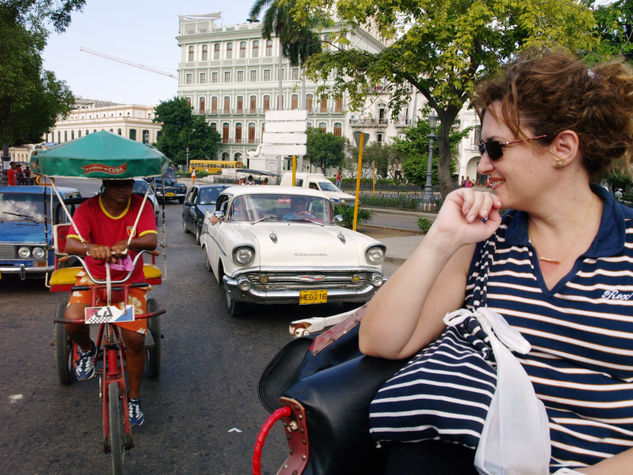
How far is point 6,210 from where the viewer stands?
8180 millimetres

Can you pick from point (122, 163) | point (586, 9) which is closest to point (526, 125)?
point (122, 163)

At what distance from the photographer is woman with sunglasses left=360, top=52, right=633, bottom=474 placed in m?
1.31

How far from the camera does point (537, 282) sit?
1499 millimetres

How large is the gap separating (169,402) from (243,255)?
2.28 m

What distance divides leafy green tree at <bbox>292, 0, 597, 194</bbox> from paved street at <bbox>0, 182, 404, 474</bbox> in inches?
349

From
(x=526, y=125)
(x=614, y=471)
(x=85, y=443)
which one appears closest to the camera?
(x=614, y=471)

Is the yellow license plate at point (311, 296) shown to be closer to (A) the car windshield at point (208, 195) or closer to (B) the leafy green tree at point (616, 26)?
(A) the car windshield at point (208, 195)

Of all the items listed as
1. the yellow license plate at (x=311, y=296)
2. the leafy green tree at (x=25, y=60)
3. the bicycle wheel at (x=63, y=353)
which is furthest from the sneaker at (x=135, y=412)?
the leafy green tree at (x=25, y=60)

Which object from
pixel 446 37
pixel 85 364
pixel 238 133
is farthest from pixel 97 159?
pixel 238 133

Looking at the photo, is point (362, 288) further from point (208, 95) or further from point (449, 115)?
point (208, 95)

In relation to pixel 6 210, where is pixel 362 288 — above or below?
below

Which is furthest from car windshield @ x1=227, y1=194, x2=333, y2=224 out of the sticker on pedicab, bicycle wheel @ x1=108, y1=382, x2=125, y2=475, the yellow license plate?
bicycle wheel @ x1=108, y1=382, x2=125, y2=475

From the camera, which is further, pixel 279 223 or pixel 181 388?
pixel 279 223

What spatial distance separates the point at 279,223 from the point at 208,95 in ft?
257
